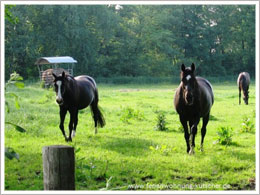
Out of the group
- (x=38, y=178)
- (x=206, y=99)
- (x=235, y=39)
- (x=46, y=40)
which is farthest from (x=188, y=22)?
(x=38, y=178)

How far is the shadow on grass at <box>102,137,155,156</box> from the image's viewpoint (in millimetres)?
6312

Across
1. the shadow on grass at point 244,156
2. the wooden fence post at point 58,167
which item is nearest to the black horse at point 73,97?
the shadow on grass at point 244,156

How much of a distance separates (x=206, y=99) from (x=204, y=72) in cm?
3397

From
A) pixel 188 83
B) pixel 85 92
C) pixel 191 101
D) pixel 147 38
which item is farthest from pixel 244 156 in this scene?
pixel 147 38

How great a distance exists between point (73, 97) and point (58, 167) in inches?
196

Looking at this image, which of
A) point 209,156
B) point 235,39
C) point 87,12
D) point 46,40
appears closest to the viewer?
point 209,156

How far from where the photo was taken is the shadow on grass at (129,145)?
20.7 feet

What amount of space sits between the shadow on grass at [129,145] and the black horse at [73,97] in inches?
37.1

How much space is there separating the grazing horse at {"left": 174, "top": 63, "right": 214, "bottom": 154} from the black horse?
2.39m

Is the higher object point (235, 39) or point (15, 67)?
point (235, 39)

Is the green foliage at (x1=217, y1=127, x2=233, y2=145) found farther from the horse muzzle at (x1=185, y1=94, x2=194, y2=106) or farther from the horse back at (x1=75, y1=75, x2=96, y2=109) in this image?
the horse back at (x1=75, y1=75, x2=96, y2=109)

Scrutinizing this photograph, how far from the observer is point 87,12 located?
37188mm

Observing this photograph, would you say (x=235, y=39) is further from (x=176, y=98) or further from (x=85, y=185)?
(x=85, y=185)

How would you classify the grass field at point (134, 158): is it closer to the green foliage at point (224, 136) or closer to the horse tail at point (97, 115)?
the green foliage at point (224, 136)
